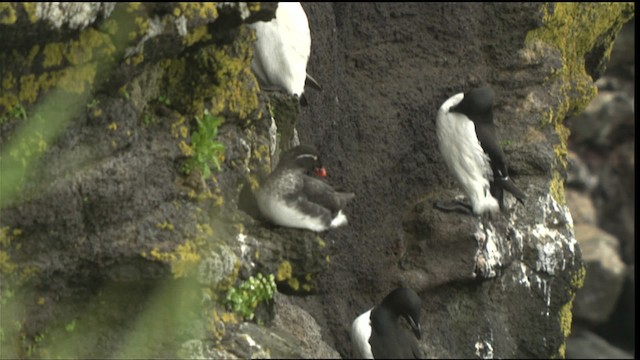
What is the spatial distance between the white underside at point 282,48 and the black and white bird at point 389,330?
1024 millimetres

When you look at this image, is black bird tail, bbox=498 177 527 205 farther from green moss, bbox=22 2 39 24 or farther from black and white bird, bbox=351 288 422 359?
green moss, bbox=22 2 39 24

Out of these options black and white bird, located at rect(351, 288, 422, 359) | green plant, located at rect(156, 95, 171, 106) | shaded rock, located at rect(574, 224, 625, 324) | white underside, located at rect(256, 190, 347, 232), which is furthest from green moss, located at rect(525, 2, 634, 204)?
shaded rock, located at rect(574, 224, 625, 324)

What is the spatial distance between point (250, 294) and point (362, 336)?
1.15 metres

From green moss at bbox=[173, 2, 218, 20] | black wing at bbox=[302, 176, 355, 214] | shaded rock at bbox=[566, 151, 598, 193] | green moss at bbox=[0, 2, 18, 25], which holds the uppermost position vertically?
green moss at bbox=[0, 2, 18, 25]

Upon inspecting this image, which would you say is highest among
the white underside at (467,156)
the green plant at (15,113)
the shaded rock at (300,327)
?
Result: the green plant at (15,113)

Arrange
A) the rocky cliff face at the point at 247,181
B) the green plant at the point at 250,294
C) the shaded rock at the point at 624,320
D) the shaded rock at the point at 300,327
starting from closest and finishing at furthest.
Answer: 1. the rocky cliff face at the point at 247,181
2. the green plant at the point at 250,294
3. the shaded rock at the point at 300,327
4. the shaded rock at the point at 624,320

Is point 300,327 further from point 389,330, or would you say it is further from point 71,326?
point 71,326

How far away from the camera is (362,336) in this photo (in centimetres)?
661

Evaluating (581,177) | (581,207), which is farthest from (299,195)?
(581,177)

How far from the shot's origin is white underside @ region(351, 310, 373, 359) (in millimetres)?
6555

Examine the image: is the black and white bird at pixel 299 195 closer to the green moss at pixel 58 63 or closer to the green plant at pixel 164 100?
the green plant at pixel 164 100

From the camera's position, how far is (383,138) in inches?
304

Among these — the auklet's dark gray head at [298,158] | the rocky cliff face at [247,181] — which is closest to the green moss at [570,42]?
A: the rocky cliff face at [247,181]

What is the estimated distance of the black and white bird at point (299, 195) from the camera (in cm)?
585
